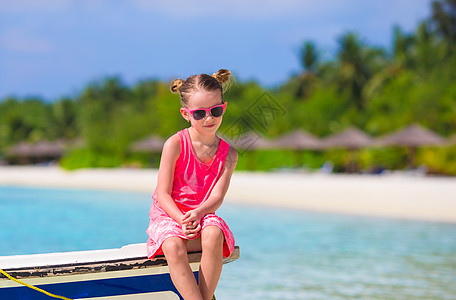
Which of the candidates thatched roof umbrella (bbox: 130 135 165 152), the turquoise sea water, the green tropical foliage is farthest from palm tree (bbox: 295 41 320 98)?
the turquoise sea water

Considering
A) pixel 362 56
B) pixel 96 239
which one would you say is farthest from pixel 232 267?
pixel 362 56

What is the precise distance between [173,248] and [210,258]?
195mm

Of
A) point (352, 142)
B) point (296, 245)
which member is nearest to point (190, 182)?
point (296, 245)

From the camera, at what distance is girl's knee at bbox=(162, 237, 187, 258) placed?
268 cm

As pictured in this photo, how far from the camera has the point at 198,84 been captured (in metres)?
2.88

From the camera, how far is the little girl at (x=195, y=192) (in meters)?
2.72

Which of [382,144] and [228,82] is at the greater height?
[382,144]

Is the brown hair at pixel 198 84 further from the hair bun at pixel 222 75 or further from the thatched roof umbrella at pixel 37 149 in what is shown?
the thatched roof umbrella at pixel 37 149

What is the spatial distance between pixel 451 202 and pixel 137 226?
8.24m

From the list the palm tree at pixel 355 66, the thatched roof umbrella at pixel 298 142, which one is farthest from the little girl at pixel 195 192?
the palm tree at pixel 355 66

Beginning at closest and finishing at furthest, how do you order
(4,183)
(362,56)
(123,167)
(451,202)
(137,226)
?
(137,226) < (451,202) < (4,183) < (123,167) < (362,56)

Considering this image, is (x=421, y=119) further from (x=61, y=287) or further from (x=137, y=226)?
(x=61, y=287)

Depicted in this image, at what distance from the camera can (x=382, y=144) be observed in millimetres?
24312

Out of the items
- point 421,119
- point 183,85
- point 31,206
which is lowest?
point 183,85
